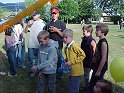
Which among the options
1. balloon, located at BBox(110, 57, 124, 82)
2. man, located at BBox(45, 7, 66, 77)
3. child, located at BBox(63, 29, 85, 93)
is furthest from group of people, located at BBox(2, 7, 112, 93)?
balloon, located at BBox(110, 57, 124, 82)

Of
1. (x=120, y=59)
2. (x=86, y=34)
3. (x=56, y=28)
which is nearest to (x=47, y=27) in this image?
(x=56, y=28)

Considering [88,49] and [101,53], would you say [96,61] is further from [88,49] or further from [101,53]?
[88,49]

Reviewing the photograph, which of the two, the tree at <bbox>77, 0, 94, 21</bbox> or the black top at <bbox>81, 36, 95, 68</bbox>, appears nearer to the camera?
the black top at <bbox>81, 36, 95, 68</bbox>

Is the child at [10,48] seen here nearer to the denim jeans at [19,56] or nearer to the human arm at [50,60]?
the denim jeans at [19,56]

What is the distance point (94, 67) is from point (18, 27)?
374 cm

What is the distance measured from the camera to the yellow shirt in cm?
559

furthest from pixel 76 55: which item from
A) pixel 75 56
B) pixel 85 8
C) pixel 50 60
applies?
pixel 85 8

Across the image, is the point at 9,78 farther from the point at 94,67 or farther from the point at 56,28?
the point at 94,67

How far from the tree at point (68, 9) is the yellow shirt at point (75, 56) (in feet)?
208

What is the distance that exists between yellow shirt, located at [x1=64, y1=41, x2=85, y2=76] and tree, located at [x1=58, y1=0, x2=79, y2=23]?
2496 inches

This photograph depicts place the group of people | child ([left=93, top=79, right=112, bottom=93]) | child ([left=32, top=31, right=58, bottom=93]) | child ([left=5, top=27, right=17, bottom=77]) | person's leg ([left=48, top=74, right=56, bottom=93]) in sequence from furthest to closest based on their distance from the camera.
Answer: child ([left=5, top=27, right=17, bottom=77]) < person's leg ([left=48, top=74, right=56, bottom=93]) < child ([left=32, top=31, right=58, bottom=93]) < the group of people < child ([left=93, top=79, right=112, bottom=93])

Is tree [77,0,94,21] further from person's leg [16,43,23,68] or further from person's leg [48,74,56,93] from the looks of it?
person's leg [48,74,56,93]

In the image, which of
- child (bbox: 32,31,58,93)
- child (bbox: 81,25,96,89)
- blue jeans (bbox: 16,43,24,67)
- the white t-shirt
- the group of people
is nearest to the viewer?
the group of people

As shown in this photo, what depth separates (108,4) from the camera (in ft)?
294
